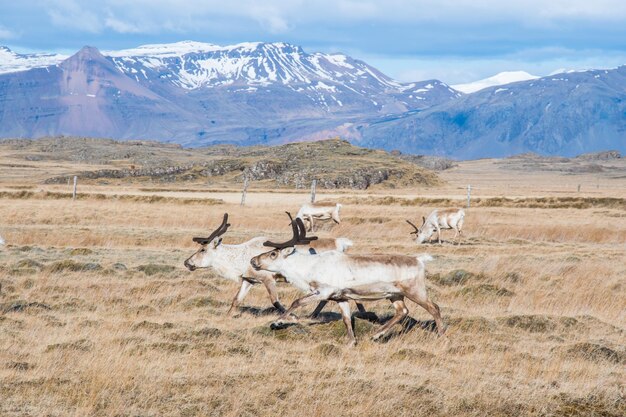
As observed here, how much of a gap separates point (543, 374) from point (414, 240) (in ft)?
71.2

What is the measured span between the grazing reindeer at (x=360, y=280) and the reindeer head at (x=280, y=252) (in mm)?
377

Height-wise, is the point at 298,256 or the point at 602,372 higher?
the point at 298,256

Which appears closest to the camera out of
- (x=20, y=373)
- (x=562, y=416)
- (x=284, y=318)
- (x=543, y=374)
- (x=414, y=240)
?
(x=562, y=416)

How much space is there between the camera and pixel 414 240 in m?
33.3

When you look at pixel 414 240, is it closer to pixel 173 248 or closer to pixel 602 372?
pixel 173 248

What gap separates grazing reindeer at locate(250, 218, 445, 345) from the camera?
42.6 ft

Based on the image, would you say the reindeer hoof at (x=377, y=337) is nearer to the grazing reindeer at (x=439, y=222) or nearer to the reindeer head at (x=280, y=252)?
the reindeer head at (x=280, y=252)

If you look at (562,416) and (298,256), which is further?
(298,256)

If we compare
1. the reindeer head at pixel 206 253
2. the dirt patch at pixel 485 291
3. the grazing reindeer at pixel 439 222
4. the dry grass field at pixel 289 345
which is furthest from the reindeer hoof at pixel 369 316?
the grazing reindeer at pixel 439 222

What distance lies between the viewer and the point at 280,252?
555 inches

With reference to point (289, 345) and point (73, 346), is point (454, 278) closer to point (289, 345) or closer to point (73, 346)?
point (289, 345)

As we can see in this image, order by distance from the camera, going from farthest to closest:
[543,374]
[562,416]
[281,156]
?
1. [281,156]
2. [543,374]
3. [562,416]

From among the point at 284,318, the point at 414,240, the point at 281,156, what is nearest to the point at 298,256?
the point at 284,318

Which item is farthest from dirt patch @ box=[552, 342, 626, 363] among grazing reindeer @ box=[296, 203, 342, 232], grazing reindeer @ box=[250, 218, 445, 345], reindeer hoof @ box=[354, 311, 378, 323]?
grazing reindeer @ box=[296, 203, 342, 232]
